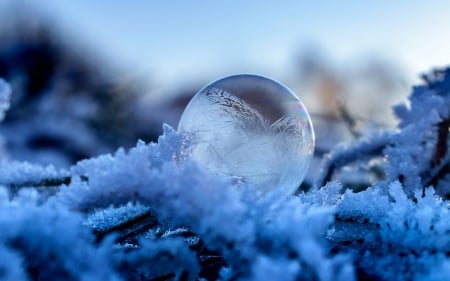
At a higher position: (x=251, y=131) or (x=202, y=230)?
(x=251, y=131)

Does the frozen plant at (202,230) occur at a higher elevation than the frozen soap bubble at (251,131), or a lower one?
lower

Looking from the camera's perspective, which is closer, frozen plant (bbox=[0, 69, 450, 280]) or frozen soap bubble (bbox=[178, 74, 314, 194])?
frozen plant (bbox=[0, 69, 450, 280])

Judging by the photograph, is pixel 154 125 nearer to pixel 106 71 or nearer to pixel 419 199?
pixel 106 71

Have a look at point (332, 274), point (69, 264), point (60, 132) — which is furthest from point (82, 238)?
point (60, 132)

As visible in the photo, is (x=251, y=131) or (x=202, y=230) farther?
(x=251, y=131)

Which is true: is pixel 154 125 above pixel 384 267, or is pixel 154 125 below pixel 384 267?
above

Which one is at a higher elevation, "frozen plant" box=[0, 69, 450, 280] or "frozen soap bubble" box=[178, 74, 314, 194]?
"frozen soap bubble" box=[178, 74, 314, 194]

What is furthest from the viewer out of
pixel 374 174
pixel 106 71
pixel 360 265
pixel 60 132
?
pixel 106 71

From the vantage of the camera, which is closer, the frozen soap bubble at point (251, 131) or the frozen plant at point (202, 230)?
the frozen plant at point (202, 230)
